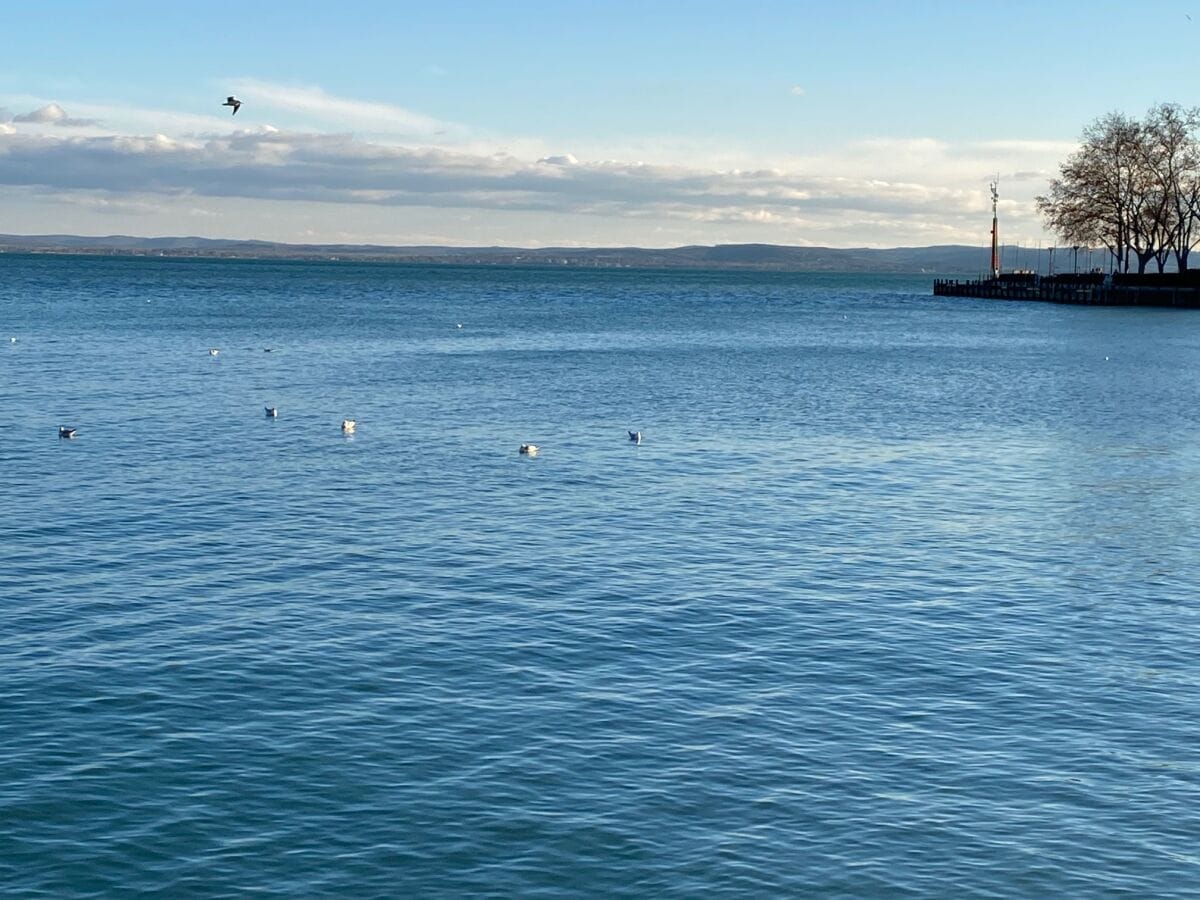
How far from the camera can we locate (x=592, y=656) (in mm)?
26078

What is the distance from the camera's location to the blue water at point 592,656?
18.4 meters

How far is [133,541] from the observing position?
3409 centimetres

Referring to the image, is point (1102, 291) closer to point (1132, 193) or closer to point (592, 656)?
point (1132, 193)

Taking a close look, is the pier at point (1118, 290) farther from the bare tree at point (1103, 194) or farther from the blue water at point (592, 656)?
the blue water at point (592, 656)

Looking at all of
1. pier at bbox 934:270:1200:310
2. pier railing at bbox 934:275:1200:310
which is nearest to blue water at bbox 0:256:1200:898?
pier railing at bbox 934:275:1200:310

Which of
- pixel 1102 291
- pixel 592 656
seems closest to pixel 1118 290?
pixel 1102 291

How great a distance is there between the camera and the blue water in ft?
60.2

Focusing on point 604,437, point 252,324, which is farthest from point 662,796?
point 252,324

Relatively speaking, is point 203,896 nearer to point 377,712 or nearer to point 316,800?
point 316,800

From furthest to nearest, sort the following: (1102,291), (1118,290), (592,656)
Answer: (1102,291) < (1118,290) < (592,656)

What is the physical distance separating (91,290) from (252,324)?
75.9m

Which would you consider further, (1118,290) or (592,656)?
(1118,290)

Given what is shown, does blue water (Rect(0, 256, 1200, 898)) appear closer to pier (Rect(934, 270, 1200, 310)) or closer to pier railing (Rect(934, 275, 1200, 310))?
pier railing (Rect(934, 275, 1200, 310))

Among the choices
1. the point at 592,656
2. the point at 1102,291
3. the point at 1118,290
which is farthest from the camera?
the point at 1102,291
